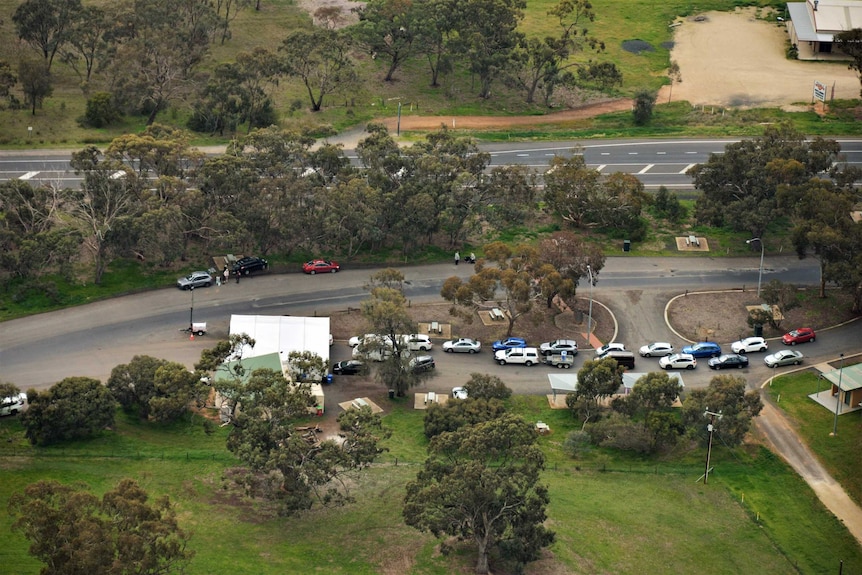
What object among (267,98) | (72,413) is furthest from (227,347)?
(267,98)

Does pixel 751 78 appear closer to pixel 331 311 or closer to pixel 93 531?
pixel 331 311

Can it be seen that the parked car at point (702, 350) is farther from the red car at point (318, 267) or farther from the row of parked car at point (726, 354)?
the red car at point (318, 267)

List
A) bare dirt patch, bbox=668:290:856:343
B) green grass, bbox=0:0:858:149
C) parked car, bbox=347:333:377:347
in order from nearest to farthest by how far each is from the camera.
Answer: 1. parked car, bbox=347:333:377:347
2. bare dirt patch, bbox=668:290:856:343
3. green grass, bbox=0:0:858:149

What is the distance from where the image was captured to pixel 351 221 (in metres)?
143

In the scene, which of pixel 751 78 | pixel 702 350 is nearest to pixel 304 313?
pixel 702 350

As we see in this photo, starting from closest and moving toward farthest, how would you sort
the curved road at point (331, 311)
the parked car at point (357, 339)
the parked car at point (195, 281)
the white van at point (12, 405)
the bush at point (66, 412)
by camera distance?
1. the bush at point (66, 412)
2. the white van at point (12, 405)
3. the curved road at point (331, 311)
4. the parked car at point (357, 339)
5. the parked car at point (195, 281)

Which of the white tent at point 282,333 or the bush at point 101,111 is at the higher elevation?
the bush at point 101,111

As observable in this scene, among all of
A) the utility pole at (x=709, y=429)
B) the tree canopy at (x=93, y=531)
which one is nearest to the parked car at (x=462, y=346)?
the utility pole at (x=709, y=429)

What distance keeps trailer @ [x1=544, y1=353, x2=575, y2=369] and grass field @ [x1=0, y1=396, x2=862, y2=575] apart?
10697 mm

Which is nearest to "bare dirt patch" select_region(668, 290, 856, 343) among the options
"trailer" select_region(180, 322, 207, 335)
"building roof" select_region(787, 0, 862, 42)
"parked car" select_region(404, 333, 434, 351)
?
"parked car" select_region(404, 333, 434, 351)

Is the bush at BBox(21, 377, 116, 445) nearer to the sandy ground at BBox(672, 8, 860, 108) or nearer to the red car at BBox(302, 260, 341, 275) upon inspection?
the red car at BBox(302, 260, 341, 275)

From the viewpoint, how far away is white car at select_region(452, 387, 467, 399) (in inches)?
4863

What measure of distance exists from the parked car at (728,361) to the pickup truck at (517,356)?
1602 cm

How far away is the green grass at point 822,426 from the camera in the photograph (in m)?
117
